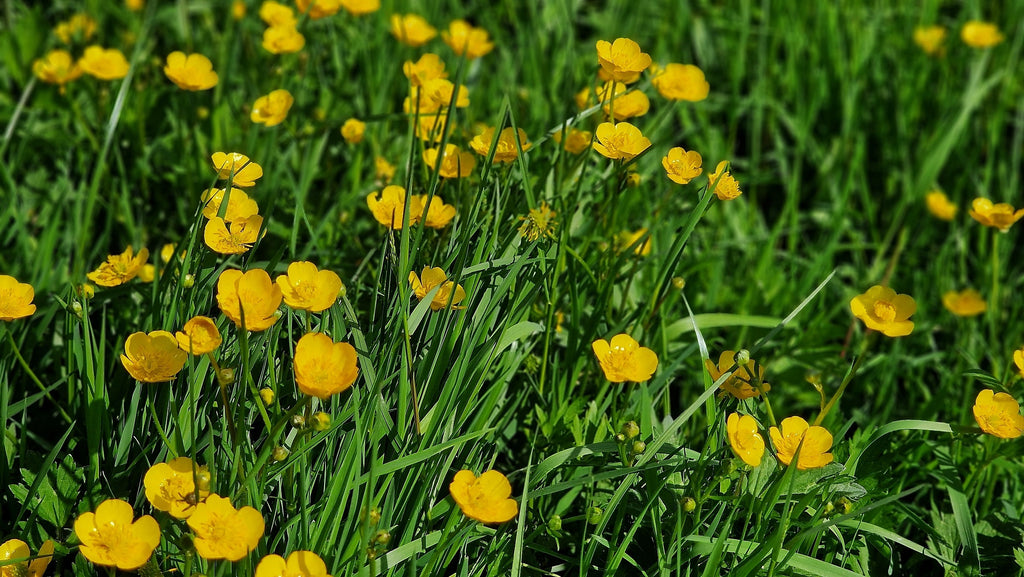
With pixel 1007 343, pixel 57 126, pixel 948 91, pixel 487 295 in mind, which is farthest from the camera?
pixel 948 91

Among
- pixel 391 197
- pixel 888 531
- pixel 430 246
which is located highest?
pixel 391 197

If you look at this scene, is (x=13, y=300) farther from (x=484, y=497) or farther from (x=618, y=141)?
(x=618, y=141)

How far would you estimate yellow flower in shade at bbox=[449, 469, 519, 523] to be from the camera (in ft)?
4.36

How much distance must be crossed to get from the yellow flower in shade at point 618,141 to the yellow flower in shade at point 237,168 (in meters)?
0.60

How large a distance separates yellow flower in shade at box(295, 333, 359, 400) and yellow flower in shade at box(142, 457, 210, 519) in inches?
7.9

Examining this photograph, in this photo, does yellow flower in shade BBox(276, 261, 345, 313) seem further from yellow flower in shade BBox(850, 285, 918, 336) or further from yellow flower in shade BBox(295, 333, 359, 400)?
yellow flower in shade BBox(850, 285, 918, 336)

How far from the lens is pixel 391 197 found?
1.78m

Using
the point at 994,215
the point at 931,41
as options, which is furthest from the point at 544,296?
the point at 931,41

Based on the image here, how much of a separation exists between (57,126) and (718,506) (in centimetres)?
210

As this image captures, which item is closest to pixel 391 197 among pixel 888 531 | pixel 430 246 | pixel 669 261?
pixel 430 246

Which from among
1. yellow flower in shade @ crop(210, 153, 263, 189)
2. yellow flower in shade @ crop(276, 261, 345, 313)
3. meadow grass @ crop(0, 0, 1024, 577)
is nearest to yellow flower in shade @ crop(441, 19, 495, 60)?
meadow grass @ crop(0, 0, 1024, 577)

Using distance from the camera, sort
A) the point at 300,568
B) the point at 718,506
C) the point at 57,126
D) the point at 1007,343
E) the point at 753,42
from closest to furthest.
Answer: the point at 300,568, the point at 718,506, the point at 1007,343, the point at 57,126, the point at 753,42

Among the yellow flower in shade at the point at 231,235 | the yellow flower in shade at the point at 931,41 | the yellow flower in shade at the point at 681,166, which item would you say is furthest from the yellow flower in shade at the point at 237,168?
the yellow flower in shade at the point at 931,41

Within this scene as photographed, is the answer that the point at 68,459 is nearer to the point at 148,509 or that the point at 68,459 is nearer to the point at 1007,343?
the point at 148,509
